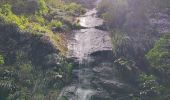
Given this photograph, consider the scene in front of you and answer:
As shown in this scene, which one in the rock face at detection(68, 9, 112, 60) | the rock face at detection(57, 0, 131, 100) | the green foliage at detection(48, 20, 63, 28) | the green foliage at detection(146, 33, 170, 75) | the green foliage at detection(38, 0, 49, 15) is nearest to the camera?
the rock face at detection(57, 0, 131, 100)

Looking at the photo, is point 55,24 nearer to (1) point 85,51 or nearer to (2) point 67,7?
(1) point 85,51

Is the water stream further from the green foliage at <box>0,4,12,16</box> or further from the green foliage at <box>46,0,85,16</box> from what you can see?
the green foliage at <box>0,4,12,16</box>

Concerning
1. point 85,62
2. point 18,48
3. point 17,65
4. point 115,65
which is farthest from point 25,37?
point 115,65

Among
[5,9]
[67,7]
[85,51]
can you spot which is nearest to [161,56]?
[85,51]

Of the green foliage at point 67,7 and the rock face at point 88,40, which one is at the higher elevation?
the green foliage at point 67,7

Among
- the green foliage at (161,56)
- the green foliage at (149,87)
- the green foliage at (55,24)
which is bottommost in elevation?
the green foliage at (149,87)

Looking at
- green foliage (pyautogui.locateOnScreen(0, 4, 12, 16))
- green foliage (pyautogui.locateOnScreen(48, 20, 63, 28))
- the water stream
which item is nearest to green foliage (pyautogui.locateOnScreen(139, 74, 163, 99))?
the water stream

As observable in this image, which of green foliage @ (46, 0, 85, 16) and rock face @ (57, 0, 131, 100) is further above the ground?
green foliage @ (46, 0, 85, 16)

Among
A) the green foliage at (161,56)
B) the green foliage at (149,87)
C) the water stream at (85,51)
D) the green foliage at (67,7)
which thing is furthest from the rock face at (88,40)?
the green foliage at (149,87)

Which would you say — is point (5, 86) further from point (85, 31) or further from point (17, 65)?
point (85, 31)

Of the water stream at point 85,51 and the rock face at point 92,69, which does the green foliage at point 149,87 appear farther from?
the water stream at point 85,51

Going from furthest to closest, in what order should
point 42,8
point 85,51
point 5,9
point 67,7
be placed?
point 67,7 < point 42,8 < point 5,9 < point 85,51

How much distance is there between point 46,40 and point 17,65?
1869mm

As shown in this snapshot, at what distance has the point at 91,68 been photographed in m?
16.6
